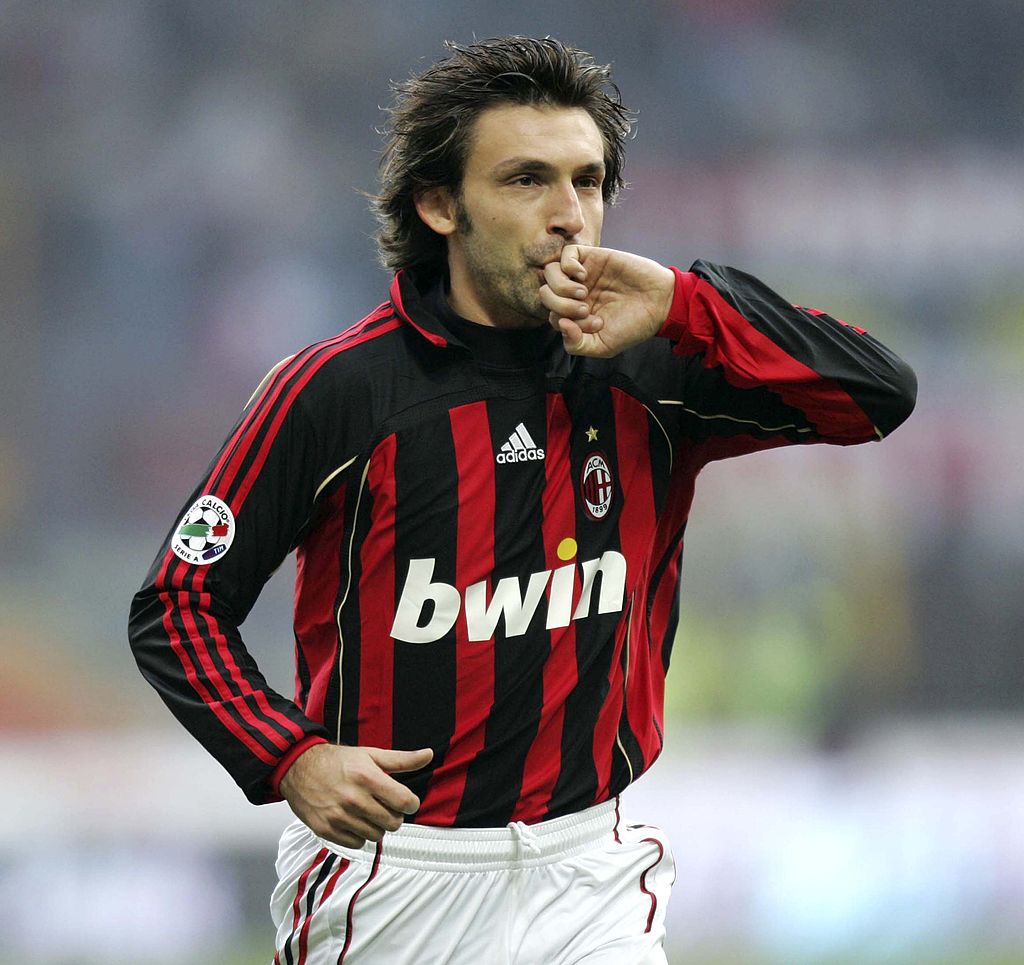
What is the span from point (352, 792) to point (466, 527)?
16.5 inches

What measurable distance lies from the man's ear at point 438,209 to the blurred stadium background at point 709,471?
258cm

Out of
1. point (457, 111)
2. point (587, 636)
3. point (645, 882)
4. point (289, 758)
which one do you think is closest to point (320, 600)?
point (289, 758)

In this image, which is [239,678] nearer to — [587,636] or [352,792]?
[352,792]

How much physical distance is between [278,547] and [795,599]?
3.18m

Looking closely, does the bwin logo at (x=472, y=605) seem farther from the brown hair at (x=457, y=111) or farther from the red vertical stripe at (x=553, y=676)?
the brown hair at (x=457, y=111)

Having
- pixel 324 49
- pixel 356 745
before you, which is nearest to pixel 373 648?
pixel 356 745

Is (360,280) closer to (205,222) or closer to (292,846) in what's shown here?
(205,222)

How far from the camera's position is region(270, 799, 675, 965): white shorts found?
2.10m

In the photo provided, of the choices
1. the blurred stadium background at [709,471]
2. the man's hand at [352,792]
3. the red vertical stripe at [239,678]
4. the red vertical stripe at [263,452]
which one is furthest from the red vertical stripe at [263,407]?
the blurred stadium background at [709,471]

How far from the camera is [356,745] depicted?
2.15 metres

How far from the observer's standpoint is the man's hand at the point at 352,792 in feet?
6.12

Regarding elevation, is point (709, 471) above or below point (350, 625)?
above

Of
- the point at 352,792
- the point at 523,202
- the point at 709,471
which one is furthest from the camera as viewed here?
the point at 709,471

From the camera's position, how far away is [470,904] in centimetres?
211
